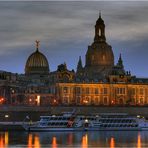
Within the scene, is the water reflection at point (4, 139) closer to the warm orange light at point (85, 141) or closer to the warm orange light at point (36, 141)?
the warm orange light at point (36, 141)

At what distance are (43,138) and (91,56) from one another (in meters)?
84.8

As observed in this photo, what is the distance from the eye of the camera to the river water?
9712 cm

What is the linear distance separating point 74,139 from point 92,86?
241 feet

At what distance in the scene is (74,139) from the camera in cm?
10519

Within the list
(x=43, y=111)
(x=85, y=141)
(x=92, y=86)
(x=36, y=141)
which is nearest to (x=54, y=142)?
(x=36, y=141)

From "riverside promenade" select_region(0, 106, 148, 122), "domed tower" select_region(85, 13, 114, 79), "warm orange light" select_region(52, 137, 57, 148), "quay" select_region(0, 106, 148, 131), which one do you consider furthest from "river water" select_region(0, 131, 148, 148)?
"domed tower" select_region(85, 13, 114, 79)

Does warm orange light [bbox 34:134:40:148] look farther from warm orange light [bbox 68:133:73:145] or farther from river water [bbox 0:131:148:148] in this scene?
warm orange light [bbox 68:133:73:145]

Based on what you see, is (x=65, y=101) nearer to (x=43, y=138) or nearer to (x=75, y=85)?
(x=75, y=85)

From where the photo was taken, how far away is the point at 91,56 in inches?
7495

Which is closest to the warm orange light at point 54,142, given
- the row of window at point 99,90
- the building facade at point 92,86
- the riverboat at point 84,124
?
the riverboat at point 84,124

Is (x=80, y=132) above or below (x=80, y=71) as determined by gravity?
below

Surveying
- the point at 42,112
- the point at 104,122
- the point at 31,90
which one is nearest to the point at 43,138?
the point at 104,122

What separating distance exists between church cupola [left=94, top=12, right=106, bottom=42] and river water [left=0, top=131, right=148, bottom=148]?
71.1 metres

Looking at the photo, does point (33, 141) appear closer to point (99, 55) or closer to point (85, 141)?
point (85, 141)
